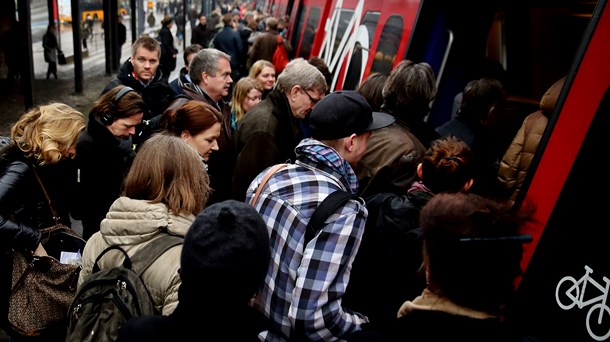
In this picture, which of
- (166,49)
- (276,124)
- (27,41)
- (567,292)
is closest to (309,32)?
(166,49)

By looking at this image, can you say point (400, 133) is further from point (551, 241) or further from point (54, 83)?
point (54, 83)

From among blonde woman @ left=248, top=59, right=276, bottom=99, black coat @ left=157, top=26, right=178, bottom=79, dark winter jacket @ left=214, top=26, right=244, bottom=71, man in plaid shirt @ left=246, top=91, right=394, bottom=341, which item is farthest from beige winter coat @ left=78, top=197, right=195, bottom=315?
black coat @ left=157, top=26, right=178, bottom=79

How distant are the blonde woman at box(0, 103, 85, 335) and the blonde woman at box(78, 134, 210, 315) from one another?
0.60 m

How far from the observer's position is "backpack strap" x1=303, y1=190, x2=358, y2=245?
168 cm

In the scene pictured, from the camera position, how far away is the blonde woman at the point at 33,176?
2270 millimetres

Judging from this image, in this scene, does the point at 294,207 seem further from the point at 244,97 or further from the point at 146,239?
the point at 244,97

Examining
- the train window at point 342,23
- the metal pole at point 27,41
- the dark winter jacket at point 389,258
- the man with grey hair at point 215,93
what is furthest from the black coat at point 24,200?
the metal pole at point 27,41

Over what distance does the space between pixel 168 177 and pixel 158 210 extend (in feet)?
0.62

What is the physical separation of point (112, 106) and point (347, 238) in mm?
1842

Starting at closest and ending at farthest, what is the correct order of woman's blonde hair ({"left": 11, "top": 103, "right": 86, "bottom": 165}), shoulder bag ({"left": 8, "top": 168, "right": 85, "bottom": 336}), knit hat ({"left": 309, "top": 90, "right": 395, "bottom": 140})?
knit hat ({"left": 309, "top": 90, "right": 395, "bottom": 140}) → shoulder bag ({"left": 8, "top": 168, "right": 85, "bottom": 336}) → woman's blonde hair ({"left": 11, "top": 103, "right": 86, "bottom": 165})

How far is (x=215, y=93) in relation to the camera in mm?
3875

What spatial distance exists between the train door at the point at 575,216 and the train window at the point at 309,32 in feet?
20.8

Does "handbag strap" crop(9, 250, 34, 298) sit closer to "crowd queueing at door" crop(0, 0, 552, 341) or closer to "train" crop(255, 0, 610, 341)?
"crowd queueing at door" crop(0, 0, 552, 341)

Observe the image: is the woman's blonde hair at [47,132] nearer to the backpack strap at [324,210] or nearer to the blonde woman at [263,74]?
the backpack strap at [324,210]
